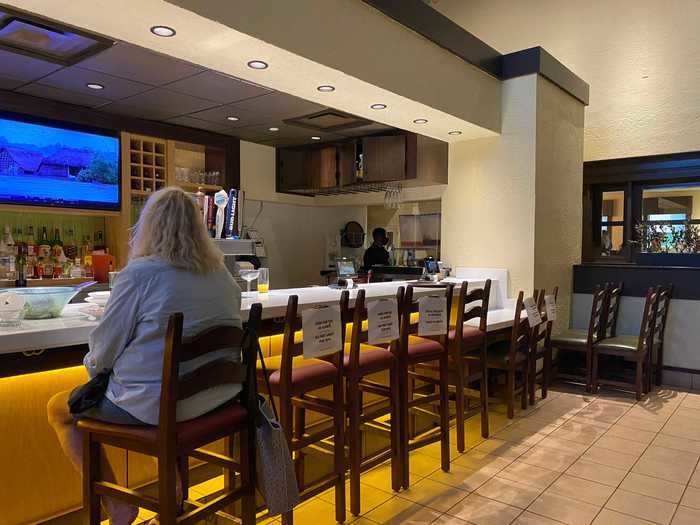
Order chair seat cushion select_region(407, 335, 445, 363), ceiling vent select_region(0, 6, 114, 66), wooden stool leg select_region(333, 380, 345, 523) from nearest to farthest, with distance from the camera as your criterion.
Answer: wooden stool leg select_region(333, 380, 345, 523) → chair seat cushion select_region(407, 335, 445, 363) → ceiling vent select_region(0, 6, 114, 66)

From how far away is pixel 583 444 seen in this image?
3285 mm

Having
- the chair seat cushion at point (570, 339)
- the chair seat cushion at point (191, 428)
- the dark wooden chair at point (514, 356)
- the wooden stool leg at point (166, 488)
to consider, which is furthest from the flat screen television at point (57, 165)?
the chair seat cushion at point (570, 339)

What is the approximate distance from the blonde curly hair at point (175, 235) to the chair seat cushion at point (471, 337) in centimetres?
179

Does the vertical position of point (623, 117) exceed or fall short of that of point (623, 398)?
it exceeds it

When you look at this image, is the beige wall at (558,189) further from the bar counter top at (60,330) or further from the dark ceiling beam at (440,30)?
the bar counter top at (60,330)

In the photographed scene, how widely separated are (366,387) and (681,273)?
3.42m

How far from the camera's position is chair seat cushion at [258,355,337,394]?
84.6 inches

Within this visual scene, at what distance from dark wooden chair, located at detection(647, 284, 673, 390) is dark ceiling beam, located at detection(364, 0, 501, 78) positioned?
2321mm

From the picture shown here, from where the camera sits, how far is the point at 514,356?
3.70m

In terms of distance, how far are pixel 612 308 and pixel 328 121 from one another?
3251 millimetres

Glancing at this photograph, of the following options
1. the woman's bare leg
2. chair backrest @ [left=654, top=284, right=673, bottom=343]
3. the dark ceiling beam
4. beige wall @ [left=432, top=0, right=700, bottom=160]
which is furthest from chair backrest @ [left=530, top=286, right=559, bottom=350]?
the woman's bare leg

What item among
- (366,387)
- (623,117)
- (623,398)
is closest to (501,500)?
(366,387)

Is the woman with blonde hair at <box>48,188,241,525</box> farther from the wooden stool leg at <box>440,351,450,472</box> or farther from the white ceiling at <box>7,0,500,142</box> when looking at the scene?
the wooden stool leg at <box>440,351,450,472</box>

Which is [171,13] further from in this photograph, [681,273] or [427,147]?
[681,273]
